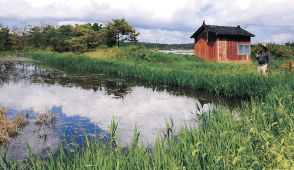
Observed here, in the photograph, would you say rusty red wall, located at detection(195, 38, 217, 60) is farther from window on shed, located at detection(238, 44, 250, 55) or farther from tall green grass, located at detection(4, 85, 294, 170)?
tall green grass, located at detection(4, 85, 294, 170)

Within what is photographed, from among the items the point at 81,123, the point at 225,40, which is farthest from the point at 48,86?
the point at 225,40

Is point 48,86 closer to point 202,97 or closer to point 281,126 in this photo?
point 202,97

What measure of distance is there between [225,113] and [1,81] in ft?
57.9

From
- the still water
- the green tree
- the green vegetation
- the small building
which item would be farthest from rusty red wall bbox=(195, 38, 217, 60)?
the green tree

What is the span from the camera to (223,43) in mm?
35844

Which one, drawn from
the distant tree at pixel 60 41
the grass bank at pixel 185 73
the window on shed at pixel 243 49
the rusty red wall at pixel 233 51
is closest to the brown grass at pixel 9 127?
the grass bank at pixel 185 73

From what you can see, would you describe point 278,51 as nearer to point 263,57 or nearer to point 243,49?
point 243,49

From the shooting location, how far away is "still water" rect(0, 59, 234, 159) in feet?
30.2

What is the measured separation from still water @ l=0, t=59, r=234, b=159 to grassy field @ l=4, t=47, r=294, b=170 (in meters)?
0.87

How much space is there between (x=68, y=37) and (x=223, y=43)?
27.2 metres

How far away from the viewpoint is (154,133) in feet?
31.7

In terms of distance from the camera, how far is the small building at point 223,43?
3569 cm

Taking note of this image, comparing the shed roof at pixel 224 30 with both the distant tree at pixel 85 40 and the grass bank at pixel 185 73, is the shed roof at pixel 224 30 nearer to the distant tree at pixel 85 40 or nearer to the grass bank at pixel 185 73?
the grass bank at pixel 185 73

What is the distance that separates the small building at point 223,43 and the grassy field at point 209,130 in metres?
1.85
